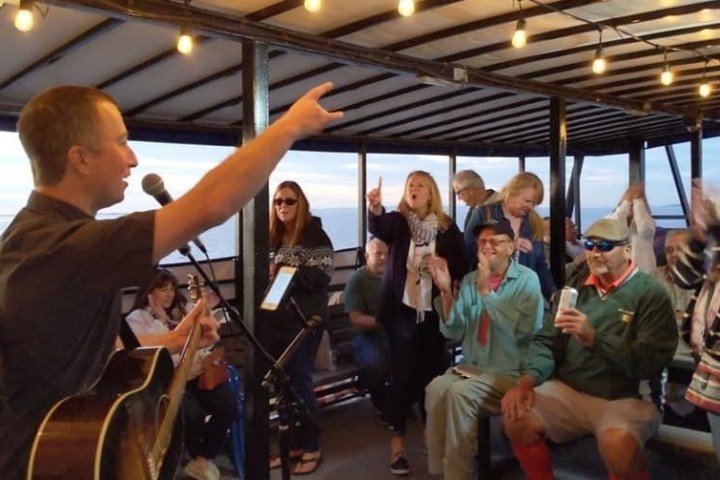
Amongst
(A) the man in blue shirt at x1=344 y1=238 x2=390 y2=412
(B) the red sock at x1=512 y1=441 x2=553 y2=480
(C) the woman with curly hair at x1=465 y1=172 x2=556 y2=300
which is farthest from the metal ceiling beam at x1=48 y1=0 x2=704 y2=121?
(B) the red sock at x1=512 y1=441 x2=553 y2=480

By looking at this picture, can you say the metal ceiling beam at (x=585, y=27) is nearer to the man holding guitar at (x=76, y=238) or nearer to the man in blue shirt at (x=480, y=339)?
the man in blue shirt at (x=480, y=339)

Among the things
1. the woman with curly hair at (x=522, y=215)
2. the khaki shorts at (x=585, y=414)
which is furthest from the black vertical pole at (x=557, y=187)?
the khaki shorts at (x=585, y=414)

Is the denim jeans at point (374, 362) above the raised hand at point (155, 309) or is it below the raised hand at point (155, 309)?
below

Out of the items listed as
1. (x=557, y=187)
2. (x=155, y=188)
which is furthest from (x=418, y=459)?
(x=155, y=188)

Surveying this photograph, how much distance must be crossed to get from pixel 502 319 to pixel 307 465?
1507 millimetres

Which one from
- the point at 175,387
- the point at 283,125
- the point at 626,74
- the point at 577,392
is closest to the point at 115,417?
the point at 175,387

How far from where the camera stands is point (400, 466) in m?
4.15

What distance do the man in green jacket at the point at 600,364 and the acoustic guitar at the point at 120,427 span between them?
2.15 m

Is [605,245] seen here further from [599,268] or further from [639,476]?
[639,476]

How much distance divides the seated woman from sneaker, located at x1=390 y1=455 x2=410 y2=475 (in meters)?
1.01

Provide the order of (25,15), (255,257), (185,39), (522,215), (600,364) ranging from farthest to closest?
(522,215)
(600,364)
(255,257)
(185,39)
(25,15)

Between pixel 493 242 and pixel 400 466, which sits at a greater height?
pixel 493 242

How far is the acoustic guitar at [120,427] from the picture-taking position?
4.17ft

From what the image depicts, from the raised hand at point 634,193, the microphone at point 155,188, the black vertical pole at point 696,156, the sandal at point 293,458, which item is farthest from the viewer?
the black vertical pole at point 696,156
